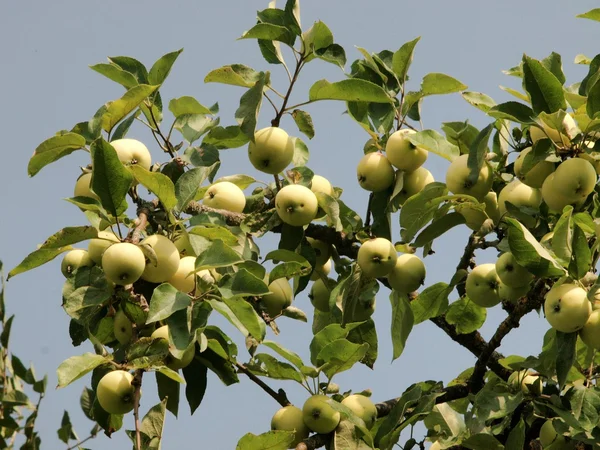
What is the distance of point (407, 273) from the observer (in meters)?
3.30

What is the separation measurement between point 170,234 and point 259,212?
57 centimetres

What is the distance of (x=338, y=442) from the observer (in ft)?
9.85

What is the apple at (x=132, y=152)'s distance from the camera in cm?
303

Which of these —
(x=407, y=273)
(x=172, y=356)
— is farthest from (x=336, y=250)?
(x=172, y=356)

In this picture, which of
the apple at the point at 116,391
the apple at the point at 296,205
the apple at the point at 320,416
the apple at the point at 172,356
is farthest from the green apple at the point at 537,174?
the apple at the point at 116,391

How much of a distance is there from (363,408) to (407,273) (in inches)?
21.9

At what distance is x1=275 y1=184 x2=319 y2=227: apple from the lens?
3164 millimetres

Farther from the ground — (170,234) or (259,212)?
(259,212)

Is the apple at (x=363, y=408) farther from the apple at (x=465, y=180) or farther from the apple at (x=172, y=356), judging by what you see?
the apple at (x=465, y=180)

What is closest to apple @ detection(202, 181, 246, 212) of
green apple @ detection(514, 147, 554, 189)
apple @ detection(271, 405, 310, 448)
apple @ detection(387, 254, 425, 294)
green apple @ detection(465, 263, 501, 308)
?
apple @ detection(387, 254, 425, 294)

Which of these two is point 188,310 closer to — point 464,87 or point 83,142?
point 83,142

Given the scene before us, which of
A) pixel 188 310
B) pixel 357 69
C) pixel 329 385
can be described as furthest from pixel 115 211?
pixel 357 69

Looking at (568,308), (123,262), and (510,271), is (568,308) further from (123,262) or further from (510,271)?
(123,262)

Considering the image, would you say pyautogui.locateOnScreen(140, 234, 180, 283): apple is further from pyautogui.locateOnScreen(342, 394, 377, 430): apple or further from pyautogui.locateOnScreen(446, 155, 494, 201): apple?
pyautogui.locateOnScreen(446, 155, 494, 201): apple
